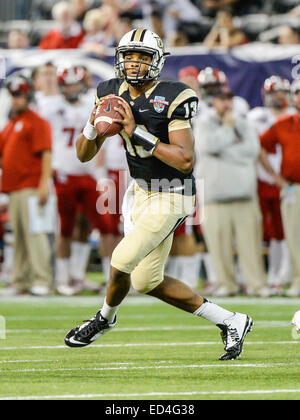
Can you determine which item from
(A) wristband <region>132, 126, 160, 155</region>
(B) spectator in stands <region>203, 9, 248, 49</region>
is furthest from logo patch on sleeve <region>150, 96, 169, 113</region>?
(B) spectator in stands <region>203, 9, 248, 49</region>

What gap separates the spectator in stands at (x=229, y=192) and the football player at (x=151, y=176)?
4112 mm

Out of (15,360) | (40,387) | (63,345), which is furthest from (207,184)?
(40,387)

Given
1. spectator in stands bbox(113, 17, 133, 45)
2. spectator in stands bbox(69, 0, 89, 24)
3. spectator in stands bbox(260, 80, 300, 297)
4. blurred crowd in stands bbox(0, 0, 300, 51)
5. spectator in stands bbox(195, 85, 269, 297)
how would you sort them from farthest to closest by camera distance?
spectator in stands bbox(69, 0, 89, 24), spectator in stands bbox(113, 17, 133, 45), blurred crowd in stands bbox(0, 0, 300, 51), spectator in stands bbox(260, 80, 300, 297), spectator in stands bbox(195, 85, 269, 297)

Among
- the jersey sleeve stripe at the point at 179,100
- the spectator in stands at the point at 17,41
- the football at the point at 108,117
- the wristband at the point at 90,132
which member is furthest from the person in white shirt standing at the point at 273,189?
the football at the point at 108,117

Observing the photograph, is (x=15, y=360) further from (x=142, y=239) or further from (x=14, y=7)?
(x=14, y=7)

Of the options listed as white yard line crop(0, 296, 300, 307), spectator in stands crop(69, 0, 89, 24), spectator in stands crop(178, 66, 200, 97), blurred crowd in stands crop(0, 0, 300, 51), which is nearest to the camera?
white yard line crop(0, 296, 300, 307)

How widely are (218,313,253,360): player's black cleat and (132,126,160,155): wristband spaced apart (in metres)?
1.12

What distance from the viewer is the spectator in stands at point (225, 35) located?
12.5m

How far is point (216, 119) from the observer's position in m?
10.1

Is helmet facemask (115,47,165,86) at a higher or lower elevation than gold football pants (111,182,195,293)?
higher

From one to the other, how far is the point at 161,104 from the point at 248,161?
14.8ft

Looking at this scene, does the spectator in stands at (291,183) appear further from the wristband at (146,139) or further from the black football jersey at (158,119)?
the wristband at (146,139)

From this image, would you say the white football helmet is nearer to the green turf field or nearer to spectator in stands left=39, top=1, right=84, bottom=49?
the green turf field

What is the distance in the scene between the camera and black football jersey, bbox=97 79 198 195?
580cm
